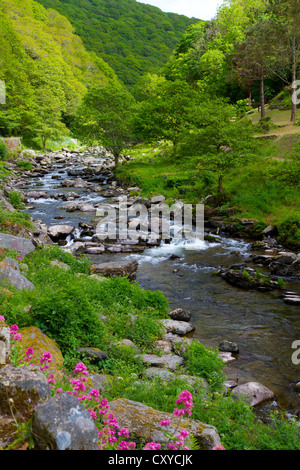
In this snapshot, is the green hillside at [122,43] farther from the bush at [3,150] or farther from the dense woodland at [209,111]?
the bush at [3,150]

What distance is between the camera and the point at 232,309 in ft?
37.3

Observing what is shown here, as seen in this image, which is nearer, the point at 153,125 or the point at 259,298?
the point at 259,298

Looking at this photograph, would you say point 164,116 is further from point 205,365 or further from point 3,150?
point 205,365

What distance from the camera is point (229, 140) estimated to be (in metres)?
21.5

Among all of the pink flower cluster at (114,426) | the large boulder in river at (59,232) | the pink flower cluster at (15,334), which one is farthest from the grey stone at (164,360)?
the large boulder in river at (59,232)

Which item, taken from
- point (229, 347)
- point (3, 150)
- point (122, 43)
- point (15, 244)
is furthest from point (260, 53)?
point (122, 43)

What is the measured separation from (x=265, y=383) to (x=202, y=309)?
4.02m

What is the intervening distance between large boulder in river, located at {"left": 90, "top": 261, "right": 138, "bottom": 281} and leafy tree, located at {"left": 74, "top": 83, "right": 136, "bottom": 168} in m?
23.7

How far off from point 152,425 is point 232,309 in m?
7.87

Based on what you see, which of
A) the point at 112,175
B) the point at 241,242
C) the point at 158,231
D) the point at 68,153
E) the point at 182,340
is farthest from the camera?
the point at 68,153
